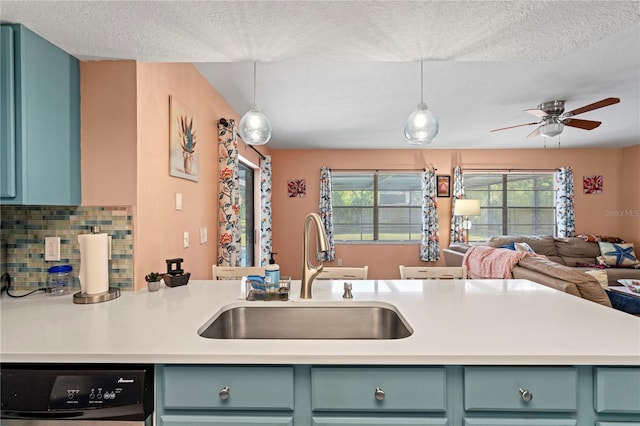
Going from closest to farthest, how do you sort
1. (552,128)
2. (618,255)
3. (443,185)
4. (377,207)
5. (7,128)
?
(7,128) → (552,128) → (618,255) → (443,185) → (377,207)

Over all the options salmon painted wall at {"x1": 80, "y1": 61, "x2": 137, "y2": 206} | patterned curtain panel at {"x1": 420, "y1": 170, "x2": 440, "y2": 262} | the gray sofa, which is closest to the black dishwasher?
salmon painted wall at {"x1": 80, "y1": 61, "x2": 137, "y2": 206}

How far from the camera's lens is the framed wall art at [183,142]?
80.7 inches

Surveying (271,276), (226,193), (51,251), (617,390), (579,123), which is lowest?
(617,390)

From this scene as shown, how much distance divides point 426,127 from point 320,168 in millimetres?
4053

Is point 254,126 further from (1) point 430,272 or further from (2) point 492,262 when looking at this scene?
(2) point 492,262

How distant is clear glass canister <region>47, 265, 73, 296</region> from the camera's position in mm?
1533

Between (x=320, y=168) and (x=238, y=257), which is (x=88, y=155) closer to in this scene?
(x=238, y=257)

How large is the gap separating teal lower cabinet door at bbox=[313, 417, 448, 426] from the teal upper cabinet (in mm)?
1402

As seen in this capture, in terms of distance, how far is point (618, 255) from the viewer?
5.06m

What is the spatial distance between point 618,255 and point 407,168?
3441 mm

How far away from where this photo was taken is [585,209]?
19.2 feet

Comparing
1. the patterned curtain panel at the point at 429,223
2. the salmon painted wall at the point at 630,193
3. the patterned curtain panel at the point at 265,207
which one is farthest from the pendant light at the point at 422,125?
the salmon painted wall at the point at 630,193

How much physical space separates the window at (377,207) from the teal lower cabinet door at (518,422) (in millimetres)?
5129

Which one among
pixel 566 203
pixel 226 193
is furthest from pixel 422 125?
pixel 566 203
